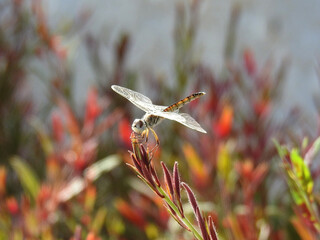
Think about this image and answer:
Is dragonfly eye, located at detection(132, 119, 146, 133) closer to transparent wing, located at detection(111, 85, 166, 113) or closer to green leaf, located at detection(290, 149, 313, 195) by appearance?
transparent wing, located at detection(111, 85, 166, 113)

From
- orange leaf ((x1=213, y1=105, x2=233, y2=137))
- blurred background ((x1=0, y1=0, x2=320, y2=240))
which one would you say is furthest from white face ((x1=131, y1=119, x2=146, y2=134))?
orange leaf ((x1=213, y1=105, x2=233, y2=137))

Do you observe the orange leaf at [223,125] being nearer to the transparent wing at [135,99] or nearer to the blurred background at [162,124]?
the blurred background at [162,124]

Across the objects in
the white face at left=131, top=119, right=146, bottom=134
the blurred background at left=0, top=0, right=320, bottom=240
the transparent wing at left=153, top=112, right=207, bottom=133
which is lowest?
the blurred background at left=0, top=0, right=320, bottom=240

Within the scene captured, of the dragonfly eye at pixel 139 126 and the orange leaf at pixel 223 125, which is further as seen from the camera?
the orange leaf at pixel 223 125

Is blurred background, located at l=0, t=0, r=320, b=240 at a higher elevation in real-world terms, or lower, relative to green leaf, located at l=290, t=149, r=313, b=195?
lower

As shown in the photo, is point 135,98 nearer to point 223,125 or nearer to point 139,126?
point 139,126

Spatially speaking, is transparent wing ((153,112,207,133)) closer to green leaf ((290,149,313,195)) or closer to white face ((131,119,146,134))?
white face ((131,119,146,134))

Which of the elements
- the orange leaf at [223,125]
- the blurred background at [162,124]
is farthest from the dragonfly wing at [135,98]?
the orange leaf at [223,125]

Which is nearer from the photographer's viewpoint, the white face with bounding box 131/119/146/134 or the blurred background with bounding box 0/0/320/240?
the white face with bounding box 131/119/146/134

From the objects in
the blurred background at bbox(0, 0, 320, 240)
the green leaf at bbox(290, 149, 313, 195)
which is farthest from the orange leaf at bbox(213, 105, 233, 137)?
the green leaf at bbox(290, 149, 313, 195)

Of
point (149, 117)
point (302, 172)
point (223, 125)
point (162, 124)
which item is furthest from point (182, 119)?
point (162, 124)
